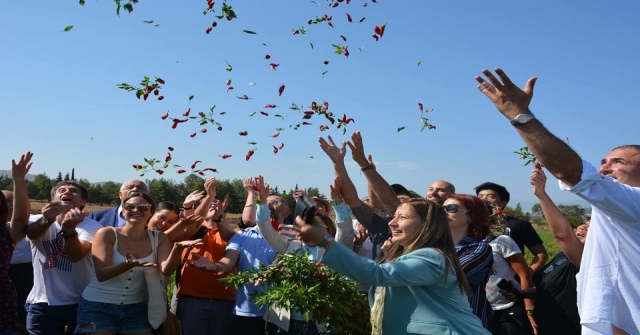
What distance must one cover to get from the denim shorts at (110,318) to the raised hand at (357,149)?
251 centimetres

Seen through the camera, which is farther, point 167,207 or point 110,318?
point 167,207

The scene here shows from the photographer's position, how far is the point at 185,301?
6.13 m

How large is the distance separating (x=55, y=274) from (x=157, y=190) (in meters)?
13.2

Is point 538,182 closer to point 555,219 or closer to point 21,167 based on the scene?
point 555,219

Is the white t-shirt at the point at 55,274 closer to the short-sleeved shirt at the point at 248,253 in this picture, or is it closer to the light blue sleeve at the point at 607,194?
the short-sleeved shirt at the point at 248,253

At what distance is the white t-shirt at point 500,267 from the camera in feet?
19.0

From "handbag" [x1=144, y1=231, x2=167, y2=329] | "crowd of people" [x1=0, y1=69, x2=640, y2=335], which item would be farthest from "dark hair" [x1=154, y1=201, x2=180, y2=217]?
"handbag" [x1=144, y1=231, x2=167, y2=329]

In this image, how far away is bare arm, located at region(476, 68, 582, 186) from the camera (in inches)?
104

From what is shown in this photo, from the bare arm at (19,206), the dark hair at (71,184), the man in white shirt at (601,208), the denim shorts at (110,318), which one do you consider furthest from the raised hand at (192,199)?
the man in white shirt at (601,208)

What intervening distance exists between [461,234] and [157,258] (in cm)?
299

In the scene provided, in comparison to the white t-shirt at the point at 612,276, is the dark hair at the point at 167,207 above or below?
above

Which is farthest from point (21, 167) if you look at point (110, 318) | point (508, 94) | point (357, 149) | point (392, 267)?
point (508, 94)

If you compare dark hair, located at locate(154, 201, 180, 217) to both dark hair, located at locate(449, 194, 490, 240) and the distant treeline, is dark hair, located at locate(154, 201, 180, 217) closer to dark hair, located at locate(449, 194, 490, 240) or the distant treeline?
the distant treeline

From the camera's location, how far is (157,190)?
1848cm
